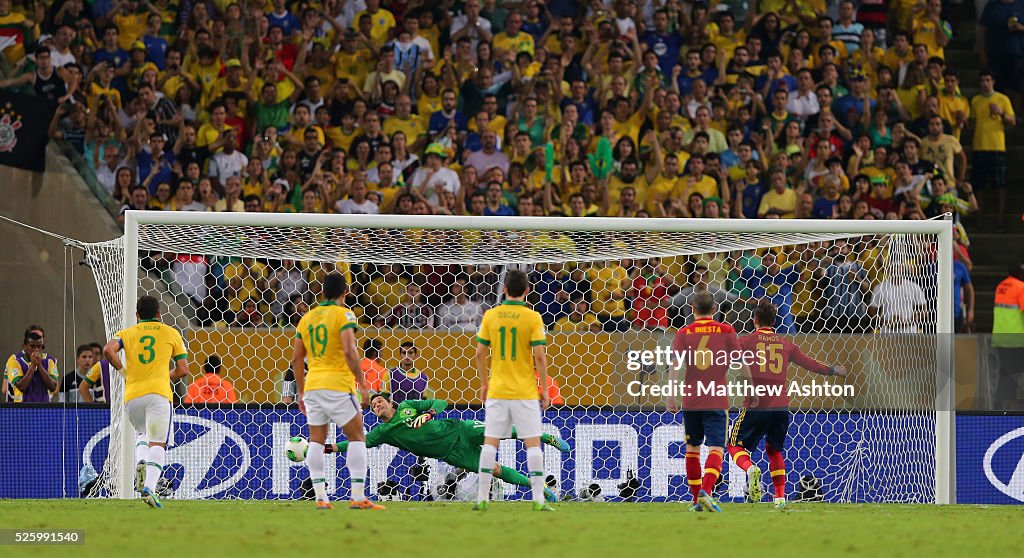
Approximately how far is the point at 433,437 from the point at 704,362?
8.13ft

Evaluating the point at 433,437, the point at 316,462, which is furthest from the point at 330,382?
the point at 433,437

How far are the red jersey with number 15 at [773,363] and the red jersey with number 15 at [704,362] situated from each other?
581 millimetres

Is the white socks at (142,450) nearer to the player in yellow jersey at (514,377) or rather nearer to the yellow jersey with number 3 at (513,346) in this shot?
the player in yellow jersey at (514,377)

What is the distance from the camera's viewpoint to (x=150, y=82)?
17172 millimetres

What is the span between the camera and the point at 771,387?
11414mm

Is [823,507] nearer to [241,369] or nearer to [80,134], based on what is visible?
[241,369]

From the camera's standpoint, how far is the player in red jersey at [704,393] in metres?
10.8

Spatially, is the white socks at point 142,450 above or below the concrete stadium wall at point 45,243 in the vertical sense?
below

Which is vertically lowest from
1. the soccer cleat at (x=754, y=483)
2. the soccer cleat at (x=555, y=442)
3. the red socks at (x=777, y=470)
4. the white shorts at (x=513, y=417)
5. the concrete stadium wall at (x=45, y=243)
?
the soccer cleat at (x=754, y=483)

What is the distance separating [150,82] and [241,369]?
5.42 m

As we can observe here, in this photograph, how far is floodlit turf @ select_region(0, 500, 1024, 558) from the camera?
7688 millimetres

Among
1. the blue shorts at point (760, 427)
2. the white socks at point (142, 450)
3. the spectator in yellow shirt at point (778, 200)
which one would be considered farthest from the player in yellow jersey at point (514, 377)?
the spectator in yellow shirt at point (778, 200)

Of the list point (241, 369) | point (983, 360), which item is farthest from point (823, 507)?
point (241, 369)

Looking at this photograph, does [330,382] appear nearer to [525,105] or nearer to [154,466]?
[154,466]
